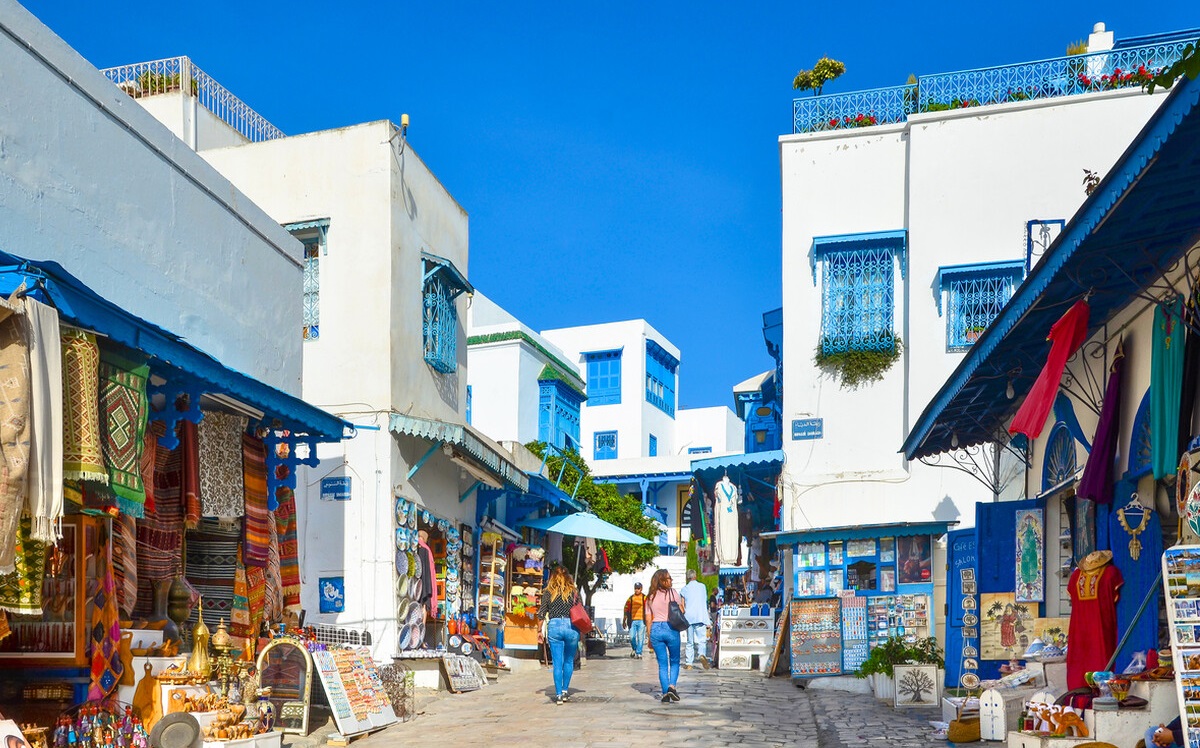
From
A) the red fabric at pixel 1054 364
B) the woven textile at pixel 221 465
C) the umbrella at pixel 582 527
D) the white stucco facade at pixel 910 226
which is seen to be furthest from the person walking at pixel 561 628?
the umbrella at pixel 582 527

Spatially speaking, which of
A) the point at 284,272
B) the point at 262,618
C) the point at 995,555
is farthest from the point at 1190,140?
the point at 284,272

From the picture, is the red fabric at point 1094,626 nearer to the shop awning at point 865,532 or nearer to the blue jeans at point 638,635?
the shop awning at point 865,532

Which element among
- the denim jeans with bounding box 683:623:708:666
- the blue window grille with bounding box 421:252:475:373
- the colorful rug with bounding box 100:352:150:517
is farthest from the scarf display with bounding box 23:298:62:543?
the denim jeans with bounding box 683:623:708:666

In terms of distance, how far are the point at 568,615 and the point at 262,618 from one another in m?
3.27

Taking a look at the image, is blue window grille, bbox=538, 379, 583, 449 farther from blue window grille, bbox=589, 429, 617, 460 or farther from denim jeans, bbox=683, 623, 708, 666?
denim jeans, bbox=683, 623, 708, 666

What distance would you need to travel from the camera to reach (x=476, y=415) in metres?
35.3

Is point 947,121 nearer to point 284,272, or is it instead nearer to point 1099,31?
point 1099,31

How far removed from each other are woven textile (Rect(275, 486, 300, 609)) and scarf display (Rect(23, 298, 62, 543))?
5.74 m

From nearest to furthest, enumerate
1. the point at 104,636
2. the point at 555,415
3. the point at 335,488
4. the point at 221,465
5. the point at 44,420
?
the point at 44,420
the point at 104,636
the point at 221,465
the point at 335,488
the point at 555,415

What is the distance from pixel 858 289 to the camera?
66.6 feet

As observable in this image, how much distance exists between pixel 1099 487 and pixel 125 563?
7.99m

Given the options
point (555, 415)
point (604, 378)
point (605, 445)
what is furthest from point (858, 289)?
point (604, 378)

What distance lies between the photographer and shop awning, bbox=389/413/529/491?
15477mm

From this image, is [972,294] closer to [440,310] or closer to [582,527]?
[582,527]
